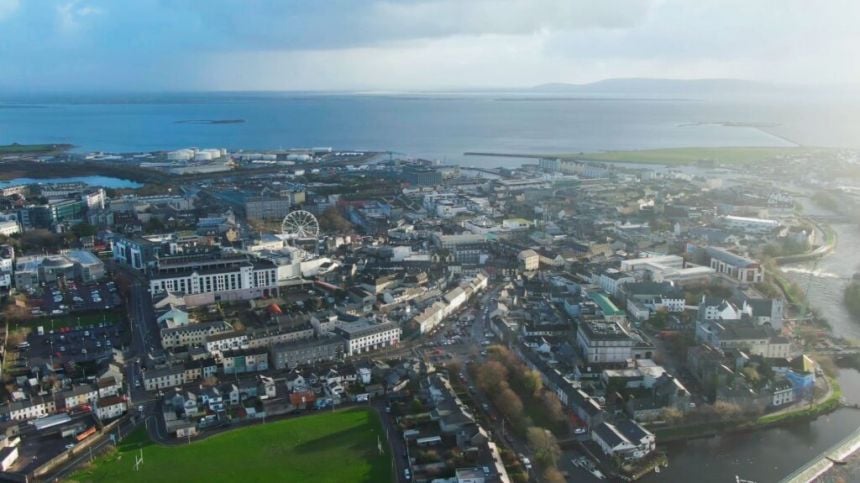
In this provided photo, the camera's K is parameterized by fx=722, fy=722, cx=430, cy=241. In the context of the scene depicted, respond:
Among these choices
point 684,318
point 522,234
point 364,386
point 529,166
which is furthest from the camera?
point 529,166

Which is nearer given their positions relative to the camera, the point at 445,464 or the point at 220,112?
the point at 445,464

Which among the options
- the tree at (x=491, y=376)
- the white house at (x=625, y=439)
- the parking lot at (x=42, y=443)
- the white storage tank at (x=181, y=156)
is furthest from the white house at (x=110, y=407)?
the white storage tank at (x=181, y=156)

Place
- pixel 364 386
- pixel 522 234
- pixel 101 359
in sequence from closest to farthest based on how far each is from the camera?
1. pixel 364 386
2. pixel 101 359
3. pixel 522 234

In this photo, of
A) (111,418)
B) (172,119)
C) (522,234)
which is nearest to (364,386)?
(111,418)

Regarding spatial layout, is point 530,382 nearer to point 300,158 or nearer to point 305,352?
point 305,352

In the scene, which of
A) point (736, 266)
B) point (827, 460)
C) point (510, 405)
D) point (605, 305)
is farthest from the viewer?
point (736, 266)

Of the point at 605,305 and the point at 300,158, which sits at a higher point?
the point at 605,305

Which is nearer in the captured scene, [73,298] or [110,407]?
[110,407]

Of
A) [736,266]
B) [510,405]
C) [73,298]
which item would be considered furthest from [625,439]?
[73,298]

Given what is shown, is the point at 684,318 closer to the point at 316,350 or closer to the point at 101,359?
the point at 316,350
